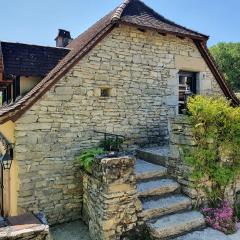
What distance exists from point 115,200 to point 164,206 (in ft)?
3.89

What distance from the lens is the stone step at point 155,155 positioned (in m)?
7.21

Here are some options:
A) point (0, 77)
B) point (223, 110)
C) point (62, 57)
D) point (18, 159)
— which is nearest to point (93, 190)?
point (18, 159)

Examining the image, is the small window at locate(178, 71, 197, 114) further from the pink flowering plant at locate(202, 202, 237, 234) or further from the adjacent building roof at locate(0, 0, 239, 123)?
the pink flowering plant at locate(202, 202, 237, 234)

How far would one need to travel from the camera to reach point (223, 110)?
615 centimetres

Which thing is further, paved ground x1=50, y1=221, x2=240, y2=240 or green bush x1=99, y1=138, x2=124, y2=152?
green bush x1=99, y1=138, x2=124, y2=152

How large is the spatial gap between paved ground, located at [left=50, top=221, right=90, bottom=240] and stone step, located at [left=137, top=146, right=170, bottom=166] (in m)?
2.46

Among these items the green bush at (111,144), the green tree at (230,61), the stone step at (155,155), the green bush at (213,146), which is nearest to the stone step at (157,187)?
the green bush at (213,146)

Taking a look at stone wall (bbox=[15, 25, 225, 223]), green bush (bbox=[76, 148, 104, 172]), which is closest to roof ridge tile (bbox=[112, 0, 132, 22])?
stone wall (bbox=[15, 25, 225, 223])

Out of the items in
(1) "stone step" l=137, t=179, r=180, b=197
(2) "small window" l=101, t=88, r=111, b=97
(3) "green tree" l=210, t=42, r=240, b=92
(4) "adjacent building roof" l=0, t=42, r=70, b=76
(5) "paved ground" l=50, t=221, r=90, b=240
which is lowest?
(5) "paved ground" l=50, t=221, r=90, b=240

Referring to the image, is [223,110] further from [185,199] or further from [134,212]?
[134,212]

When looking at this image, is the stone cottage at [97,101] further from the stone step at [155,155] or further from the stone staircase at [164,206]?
the stone staircase at [164,206]

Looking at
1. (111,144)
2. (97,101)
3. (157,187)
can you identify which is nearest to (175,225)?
(157,187)

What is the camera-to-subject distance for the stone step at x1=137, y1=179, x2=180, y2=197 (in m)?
6.11

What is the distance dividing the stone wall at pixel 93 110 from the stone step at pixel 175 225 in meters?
2.42
